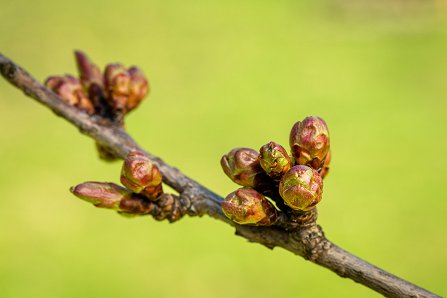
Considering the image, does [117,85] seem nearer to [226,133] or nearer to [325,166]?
[325,166]

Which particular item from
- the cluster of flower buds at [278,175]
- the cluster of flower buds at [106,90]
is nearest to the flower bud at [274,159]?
the cluster of flower buds at [278,175]

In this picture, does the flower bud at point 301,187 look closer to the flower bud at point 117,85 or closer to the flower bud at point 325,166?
the flower bud at point 325,166

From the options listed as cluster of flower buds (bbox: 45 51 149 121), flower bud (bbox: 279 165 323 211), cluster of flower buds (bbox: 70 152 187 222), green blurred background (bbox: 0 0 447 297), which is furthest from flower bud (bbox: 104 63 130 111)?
green blurred background (bbox: 0 0 447 297)

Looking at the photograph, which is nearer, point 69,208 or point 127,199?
point 127,199

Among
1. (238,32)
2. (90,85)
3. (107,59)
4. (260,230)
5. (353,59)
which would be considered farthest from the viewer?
(238,32)

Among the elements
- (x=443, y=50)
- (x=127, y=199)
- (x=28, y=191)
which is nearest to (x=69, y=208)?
(x=28, y=191)

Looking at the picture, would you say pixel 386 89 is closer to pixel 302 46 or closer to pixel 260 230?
pixel 302 46

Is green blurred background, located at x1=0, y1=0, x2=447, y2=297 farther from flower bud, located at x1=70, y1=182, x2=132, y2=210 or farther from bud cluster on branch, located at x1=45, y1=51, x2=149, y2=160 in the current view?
flower bud, located at x1=70, y1=182, x2=132, y2=210
